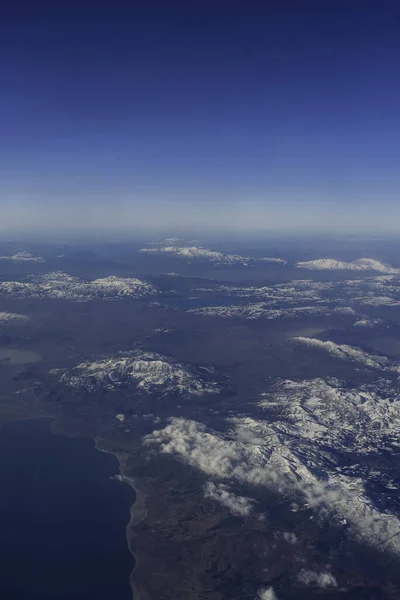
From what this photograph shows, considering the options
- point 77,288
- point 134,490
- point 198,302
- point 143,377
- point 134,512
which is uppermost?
point 77,288

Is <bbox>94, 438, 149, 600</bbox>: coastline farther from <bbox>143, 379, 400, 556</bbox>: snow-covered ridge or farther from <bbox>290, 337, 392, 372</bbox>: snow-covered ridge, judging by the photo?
<bbox>290, 337, 392, 372</bbox>: snow-covered ridge

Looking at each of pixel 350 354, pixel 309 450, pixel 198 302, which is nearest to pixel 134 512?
pixel 309 450

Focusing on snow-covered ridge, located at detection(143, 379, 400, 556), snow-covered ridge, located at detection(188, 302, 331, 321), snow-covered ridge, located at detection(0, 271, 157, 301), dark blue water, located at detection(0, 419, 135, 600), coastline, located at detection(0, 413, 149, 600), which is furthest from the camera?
snow-covered ridge, located at detection(0, 271, 157, 301)

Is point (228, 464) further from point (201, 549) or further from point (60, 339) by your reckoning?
point (60, 339)

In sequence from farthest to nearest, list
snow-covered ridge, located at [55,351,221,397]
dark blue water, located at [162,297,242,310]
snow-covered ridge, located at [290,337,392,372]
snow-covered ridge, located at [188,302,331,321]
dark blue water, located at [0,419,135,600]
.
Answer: dark blue water, located at [162,297,242,310], snow-covered ridge, located at [188,302,331,321], snow-covered ridge, located at [290,337,392,372], snow-covered ridge, located at [55,351,221,397], dark blue water, located at [0,419,135,600]

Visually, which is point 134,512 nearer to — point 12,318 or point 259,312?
point 12,318

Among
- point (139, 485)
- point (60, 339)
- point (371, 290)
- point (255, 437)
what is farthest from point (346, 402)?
point (371, 290)

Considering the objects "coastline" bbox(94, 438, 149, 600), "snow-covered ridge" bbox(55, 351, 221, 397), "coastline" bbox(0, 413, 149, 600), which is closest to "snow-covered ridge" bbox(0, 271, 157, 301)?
"snow-covered ridge" bbox(55, 351, 221, 397)
